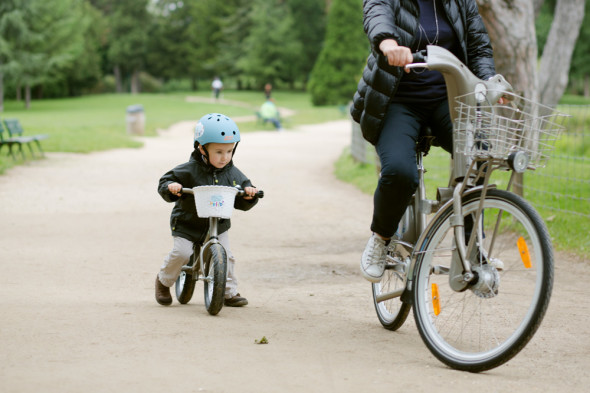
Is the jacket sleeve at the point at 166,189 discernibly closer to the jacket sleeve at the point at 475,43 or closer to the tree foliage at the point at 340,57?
the jacket sleeve at the point at 475,43

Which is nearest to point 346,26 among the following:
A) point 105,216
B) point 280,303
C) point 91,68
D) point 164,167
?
point 91,68

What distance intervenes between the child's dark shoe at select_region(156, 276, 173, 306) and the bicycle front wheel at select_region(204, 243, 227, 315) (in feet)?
1.52

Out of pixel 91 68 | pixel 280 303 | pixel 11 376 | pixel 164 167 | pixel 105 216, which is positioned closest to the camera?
pixel 11 376

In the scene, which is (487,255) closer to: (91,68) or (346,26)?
(346,26)

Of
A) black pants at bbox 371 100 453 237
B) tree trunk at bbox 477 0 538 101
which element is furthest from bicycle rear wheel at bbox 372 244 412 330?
tree trunk at bbox 477 0 538 101

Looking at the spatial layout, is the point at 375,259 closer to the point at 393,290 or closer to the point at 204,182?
the point at 393,290

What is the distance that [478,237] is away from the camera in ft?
12.6

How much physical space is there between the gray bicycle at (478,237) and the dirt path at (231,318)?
0.19 metres

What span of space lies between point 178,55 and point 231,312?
258 feet

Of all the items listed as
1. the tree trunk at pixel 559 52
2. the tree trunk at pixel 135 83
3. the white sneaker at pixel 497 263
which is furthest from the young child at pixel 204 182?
the tree trunk at pixel 135 83

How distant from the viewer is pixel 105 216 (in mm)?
10609

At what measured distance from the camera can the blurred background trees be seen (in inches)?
2100

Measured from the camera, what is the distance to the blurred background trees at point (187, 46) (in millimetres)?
53344

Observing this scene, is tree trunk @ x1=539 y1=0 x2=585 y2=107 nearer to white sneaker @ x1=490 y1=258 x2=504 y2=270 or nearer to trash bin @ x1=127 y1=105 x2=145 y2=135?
white sneaker @ x1=490 y1=258 x2=504 y2=270
